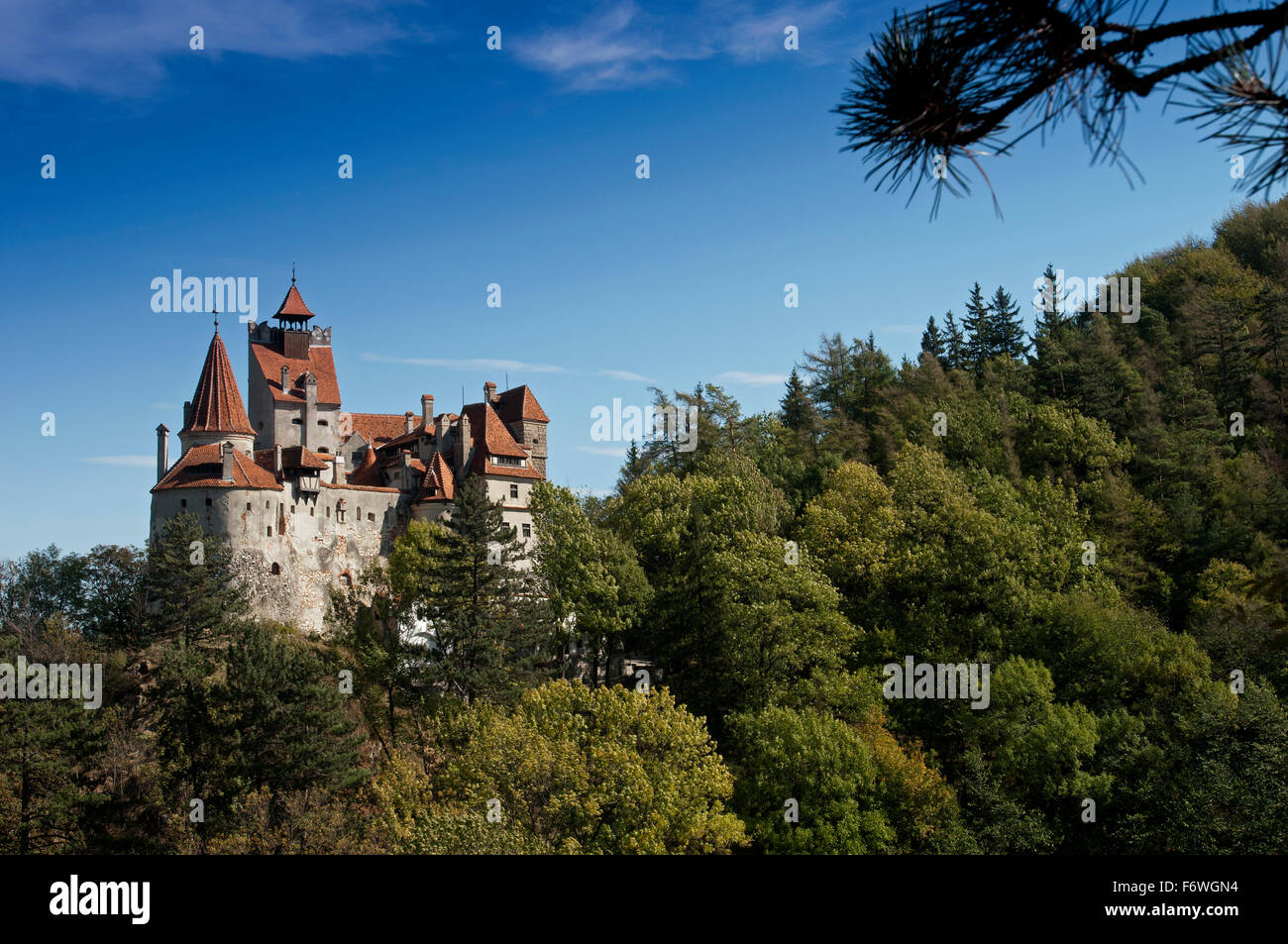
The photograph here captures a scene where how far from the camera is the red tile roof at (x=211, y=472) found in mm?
54000

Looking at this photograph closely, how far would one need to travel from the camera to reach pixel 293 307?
66188 millimetres

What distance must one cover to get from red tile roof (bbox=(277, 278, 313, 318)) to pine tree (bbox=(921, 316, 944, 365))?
1737 inches

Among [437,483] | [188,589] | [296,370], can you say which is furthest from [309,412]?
[188,589]

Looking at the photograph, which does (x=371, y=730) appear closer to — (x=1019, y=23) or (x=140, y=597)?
(x=140, y=597)

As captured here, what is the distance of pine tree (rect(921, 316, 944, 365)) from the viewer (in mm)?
80375

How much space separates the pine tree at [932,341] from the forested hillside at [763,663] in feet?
45.4

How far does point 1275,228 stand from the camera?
93125mm

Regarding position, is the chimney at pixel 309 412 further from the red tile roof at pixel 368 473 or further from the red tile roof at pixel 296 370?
the red tile roof at pixel 368 473

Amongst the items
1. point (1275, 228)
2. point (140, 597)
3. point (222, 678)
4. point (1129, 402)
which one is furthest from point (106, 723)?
point (1275, 228)

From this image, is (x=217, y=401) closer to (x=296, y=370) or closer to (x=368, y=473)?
(x=296, y=370)

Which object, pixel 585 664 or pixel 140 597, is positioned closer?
pixel 140 597

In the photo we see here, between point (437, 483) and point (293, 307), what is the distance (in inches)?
618

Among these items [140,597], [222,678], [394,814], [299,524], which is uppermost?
[299,524]
